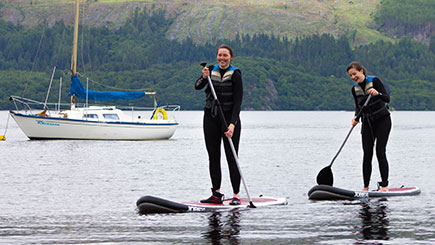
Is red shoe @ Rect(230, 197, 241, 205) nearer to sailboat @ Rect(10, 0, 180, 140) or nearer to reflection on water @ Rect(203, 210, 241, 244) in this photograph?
reflection on water @ Rect(203, 210, 241, 244)

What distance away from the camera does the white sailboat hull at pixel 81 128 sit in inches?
2032

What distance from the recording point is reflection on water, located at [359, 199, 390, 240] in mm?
11148

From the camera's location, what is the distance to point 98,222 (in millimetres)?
13039

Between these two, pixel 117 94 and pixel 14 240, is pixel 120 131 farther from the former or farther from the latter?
pixel 14 240

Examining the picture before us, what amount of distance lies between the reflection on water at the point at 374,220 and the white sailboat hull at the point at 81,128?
123 feet

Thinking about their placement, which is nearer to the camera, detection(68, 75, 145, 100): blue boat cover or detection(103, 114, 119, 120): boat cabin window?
detection(103, 114, 119, 120): boat cabin window

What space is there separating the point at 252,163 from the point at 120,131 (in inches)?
833

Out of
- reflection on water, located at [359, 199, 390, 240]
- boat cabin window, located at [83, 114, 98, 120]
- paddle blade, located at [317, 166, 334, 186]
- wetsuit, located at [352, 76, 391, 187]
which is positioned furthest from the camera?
boat cabin window, located at [83, 114, 98, 120]

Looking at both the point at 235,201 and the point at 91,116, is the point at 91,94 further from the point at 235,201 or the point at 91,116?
the point at 235,201

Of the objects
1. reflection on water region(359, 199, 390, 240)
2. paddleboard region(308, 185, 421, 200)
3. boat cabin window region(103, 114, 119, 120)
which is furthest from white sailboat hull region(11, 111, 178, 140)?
reflection on water region(359, 199, 390, 240)

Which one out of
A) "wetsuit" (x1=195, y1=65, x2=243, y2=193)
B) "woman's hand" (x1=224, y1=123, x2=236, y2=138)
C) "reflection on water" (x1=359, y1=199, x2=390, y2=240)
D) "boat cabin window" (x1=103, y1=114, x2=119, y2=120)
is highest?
"boat cabin window" (x1=103, y1=114, x2=119, y2=120)

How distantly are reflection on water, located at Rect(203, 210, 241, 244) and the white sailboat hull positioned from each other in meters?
38.8

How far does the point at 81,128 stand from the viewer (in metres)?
51.6

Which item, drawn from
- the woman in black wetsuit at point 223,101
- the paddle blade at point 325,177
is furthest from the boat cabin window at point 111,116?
the woman in black wetsuit at point 223,101
